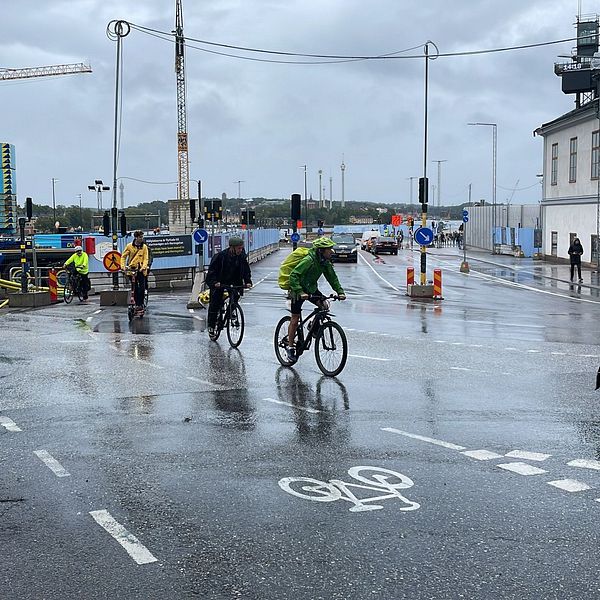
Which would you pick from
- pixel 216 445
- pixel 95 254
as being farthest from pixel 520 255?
pixel 216 445

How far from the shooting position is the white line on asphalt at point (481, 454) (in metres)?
6.91

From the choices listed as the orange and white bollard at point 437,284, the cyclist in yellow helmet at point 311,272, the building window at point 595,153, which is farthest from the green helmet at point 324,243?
the building window at point 595,153

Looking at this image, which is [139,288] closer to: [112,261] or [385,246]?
[112,261]

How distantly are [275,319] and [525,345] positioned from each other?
20.9 ft

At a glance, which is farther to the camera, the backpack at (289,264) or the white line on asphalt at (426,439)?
the backpack at (289,264)

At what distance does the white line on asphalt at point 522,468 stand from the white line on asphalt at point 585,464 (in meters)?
0.34

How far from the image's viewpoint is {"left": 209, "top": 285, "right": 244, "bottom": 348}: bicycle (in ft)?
45.5

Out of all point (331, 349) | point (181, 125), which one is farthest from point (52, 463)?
point (181, 125)

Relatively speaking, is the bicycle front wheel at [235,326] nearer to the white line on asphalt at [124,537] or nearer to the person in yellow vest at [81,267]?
the white line on asphalt at [124,537]

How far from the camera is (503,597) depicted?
4254 mm

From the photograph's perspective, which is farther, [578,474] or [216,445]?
[216,445]

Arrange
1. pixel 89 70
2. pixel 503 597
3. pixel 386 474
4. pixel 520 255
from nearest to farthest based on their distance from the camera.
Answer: pixel 503 597 < pixel 386 474 < pixel 520 255 < pixel 89 70

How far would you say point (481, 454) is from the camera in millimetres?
7000

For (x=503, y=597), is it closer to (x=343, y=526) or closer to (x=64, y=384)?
(x=343, y=526)
